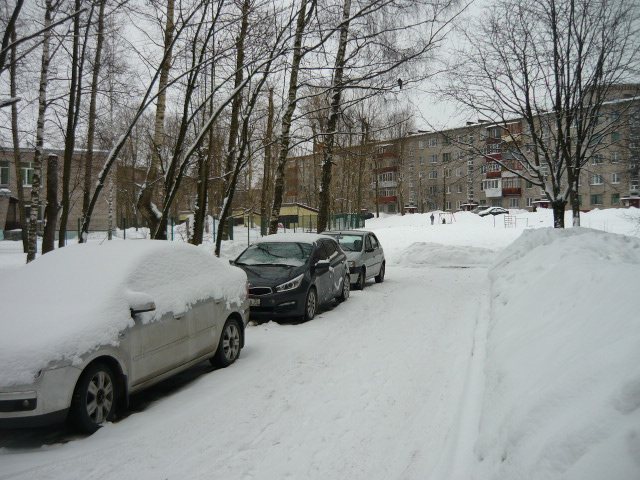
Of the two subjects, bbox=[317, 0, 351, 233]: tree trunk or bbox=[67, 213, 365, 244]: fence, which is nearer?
bbox=[317, 0, 351, 233]: tree trunk

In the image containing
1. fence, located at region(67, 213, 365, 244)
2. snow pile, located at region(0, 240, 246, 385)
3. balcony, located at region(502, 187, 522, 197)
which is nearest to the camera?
snow pile, located at region(0, 240, 246, 385)

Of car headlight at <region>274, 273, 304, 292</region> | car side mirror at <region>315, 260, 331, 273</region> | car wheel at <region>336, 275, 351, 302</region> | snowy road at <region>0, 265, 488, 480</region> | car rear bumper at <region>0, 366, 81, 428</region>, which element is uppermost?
car side mirror at <region>315, 260, 331, 273</region>

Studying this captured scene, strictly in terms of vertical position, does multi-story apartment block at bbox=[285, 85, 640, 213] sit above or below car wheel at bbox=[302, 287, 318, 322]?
above

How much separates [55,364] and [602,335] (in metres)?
4.11

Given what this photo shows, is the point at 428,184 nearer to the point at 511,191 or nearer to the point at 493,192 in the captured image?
the point at 493,192

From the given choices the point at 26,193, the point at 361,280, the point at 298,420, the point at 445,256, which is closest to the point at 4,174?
the point at 26,193

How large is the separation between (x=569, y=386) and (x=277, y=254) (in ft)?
26.0

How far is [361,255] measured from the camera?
47.1 ft

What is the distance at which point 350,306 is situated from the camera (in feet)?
37.5

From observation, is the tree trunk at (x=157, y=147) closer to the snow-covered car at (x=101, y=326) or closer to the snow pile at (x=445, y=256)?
the snow-covered car at (x=101, y=326)

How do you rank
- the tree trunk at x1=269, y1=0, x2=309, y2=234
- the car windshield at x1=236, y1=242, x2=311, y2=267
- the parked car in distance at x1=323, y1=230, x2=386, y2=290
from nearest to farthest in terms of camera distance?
1. the car windshield at x1=236, y1=242, x2=311, y2=267
2. the tree trunk at x1=269, y1=0, x2=309, y2=234
3. the parked car in distance at x1=323, y1=230, x2=386, y2=290

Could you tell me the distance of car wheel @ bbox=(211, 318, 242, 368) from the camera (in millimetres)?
6614

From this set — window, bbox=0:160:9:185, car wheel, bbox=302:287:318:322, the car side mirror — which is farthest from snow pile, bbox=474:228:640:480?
window, bbox=0:160:9:185

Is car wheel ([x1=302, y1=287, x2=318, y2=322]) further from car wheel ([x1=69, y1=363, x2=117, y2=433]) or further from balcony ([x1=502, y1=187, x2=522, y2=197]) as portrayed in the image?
balcony ([x1=502, y1=187, x2=522, y2=197])
